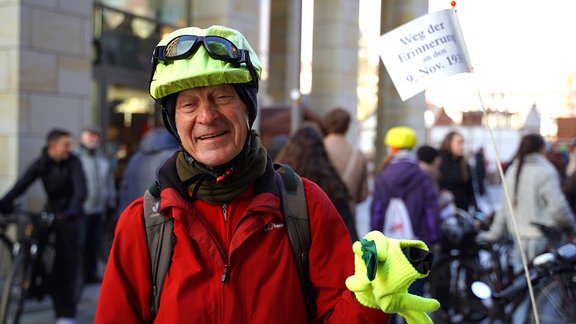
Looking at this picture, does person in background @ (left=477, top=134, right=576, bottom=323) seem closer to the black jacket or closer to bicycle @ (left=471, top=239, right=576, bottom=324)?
bicycle @ (left=471, top=239, right=576, bottom=324)

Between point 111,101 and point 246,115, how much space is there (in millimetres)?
9249

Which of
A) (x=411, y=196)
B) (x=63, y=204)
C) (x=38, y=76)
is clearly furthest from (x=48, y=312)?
(x=411, y=196)

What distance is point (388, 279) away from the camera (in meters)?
1.74

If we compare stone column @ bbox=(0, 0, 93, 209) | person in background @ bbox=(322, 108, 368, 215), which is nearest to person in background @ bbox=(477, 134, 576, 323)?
person in background @ bbox=(322, 108, 368, 215)

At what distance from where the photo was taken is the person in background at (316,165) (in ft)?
15.7

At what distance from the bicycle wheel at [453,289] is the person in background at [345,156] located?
1097mm

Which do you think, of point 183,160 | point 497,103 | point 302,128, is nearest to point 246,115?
point 183,160

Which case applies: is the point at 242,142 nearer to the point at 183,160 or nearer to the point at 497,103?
the point at 183,160

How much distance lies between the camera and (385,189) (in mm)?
5871

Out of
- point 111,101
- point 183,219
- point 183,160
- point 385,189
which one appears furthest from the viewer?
point 111,101

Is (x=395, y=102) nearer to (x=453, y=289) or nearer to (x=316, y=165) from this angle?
(x=453, y=289)

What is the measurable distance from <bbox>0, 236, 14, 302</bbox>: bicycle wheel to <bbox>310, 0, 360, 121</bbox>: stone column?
31.9ft

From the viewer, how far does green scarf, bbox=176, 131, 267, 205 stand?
208 centimetres

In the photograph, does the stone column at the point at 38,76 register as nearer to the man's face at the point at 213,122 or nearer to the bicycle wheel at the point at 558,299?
the bicycle wheel at the point at 558,299
